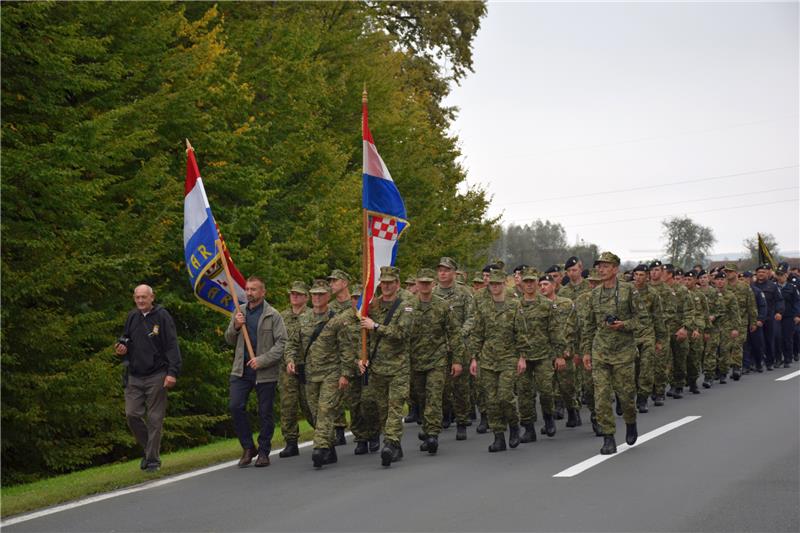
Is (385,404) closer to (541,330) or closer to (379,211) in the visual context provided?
(379,211)

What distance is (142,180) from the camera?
17.5 m

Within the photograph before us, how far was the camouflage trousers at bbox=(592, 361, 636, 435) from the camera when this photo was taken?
12.1 meters

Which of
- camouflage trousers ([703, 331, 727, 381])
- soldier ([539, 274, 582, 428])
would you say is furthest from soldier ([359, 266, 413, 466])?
camouflage trousers ([703, 331, 727, 381])

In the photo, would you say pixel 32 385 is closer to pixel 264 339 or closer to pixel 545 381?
pixel 264 339

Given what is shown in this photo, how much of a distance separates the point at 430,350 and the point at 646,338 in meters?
4.45

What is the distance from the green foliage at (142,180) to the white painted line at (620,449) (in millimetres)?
6844

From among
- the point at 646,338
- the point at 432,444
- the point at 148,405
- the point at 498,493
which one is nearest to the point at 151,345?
the point at 148,405

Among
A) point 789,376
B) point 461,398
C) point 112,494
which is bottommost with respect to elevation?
point 112,494

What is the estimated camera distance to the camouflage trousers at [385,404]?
1186cm

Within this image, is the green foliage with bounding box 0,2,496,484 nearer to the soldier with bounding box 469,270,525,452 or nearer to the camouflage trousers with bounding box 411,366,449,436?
the camouflage trousers with bounding box 411,366,449,436

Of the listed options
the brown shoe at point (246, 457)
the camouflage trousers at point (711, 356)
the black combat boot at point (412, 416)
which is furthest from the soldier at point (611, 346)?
the camouflage trousers at point (711, 356)

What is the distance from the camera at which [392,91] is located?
3131 centimetres

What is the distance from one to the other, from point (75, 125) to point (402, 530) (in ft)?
29.8

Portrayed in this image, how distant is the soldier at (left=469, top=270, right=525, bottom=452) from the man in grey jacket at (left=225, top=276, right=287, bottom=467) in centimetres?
224
